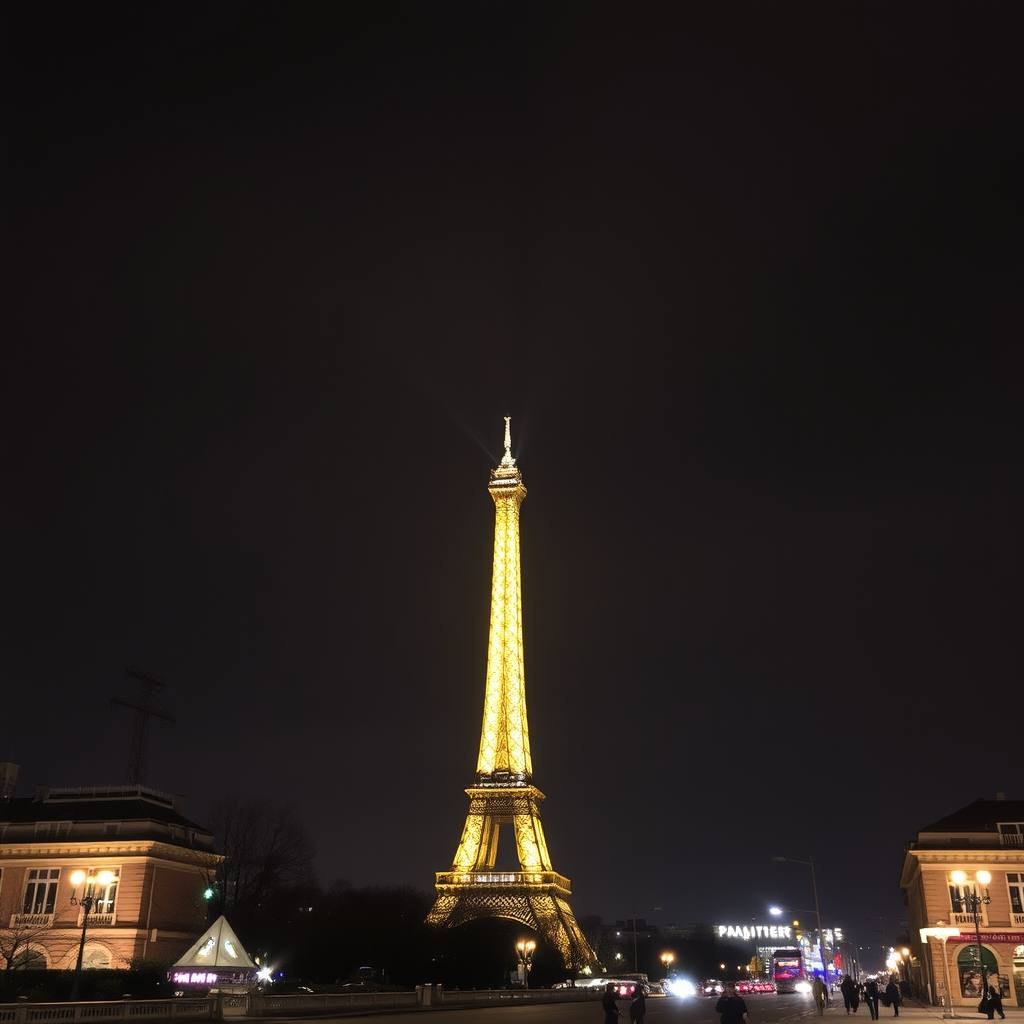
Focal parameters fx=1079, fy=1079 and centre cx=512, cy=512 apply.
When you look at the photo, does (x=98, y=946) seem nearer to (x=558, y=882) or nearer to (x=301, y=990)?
(x=301, y=990)

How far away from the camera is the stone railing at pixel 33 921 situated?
58.2m

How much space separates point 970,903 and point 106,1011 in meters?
41.9

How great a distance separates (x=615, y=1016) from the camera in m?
30.3

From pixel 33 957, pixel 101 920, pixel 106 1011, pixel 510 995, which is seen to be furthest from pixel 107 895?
pixel 106 1011

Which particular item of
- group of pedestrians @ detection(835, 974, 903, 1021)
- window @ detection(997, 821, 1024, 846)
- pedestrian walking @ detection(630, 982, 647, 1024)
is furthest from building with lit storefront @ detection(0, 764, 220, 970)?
window @ detection(997, 821, 1024, 846)

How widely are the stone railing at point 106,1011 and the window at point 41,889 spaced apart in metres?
23.9

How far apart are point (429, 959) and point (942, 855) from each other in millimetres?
37298

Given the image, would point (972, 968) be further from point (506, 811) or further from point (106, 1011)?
point (506, 811)

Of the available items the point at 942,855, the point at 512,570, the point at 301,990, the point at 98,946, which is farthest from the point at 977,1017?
the point at 512,570

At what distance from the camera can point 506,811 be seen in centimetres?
10506

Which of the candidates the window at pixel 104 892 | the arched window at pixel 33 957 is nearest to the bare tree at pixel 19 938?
the arched window at pixel 33 957

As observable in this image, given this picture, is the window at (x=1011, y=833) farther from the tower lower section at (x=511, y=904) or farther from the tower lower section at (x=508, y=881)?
the tower lower section at (x=511, y=904)

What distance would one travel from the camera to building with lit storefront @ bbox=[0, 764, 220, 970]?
2256 inches

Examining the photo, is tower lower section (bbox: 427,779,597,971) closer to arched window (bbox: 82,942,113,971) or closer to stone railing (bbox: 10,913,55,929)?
arched window (bbox: 82,942,113,971)
